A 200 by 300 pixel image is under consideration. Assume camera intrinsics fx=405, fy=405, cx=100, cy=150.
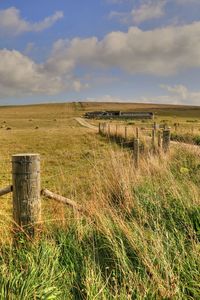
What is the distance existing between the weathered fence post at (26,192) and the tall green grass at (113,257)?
232mm

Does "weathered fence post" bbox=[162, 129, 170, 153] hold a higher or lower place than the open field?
A: higher

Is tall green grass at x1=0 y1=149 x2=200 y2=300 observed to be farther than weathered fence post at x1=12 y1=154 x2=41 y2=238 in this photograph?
No

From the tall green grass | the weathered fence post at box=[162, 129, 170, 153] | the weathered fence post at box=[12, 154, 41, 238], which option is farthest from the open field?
the weathered fence post at box=[162, 129, 170, 153]

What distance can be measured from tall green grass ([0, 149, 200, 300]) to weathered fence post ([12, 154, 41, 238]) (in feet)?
0.76

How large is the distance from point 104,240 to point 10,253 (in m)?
1.04

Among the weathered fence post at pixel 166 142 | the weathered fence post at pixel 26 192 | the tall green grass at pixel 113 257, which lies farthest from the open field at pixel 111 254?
the weathered fence post at pixel 166 142

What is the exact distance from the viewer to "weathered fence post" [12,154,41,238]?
4.52m

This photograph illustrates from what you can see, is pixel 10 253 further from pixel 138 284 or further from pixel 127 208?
pixel 127 208

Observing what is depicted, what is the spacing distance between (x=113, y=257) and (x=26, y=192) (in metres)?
1.20

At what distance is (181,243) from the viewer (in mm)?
4262

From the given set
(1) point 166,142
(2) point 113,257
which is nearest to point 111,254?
(2) point 113,257

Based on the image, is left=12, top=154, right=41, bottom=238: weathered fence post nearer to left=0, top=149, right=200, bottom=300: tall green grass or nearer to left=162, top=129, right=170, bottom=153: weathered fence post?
left=0, top=149, right=200, bottom=300: tall green grass

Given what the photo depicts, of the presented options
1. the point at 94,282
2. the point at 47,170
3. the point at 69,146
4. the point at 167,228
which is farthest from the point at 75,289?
the point at 69,146

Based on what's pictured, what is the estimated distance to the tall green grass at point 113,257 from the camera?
12.0 feet
